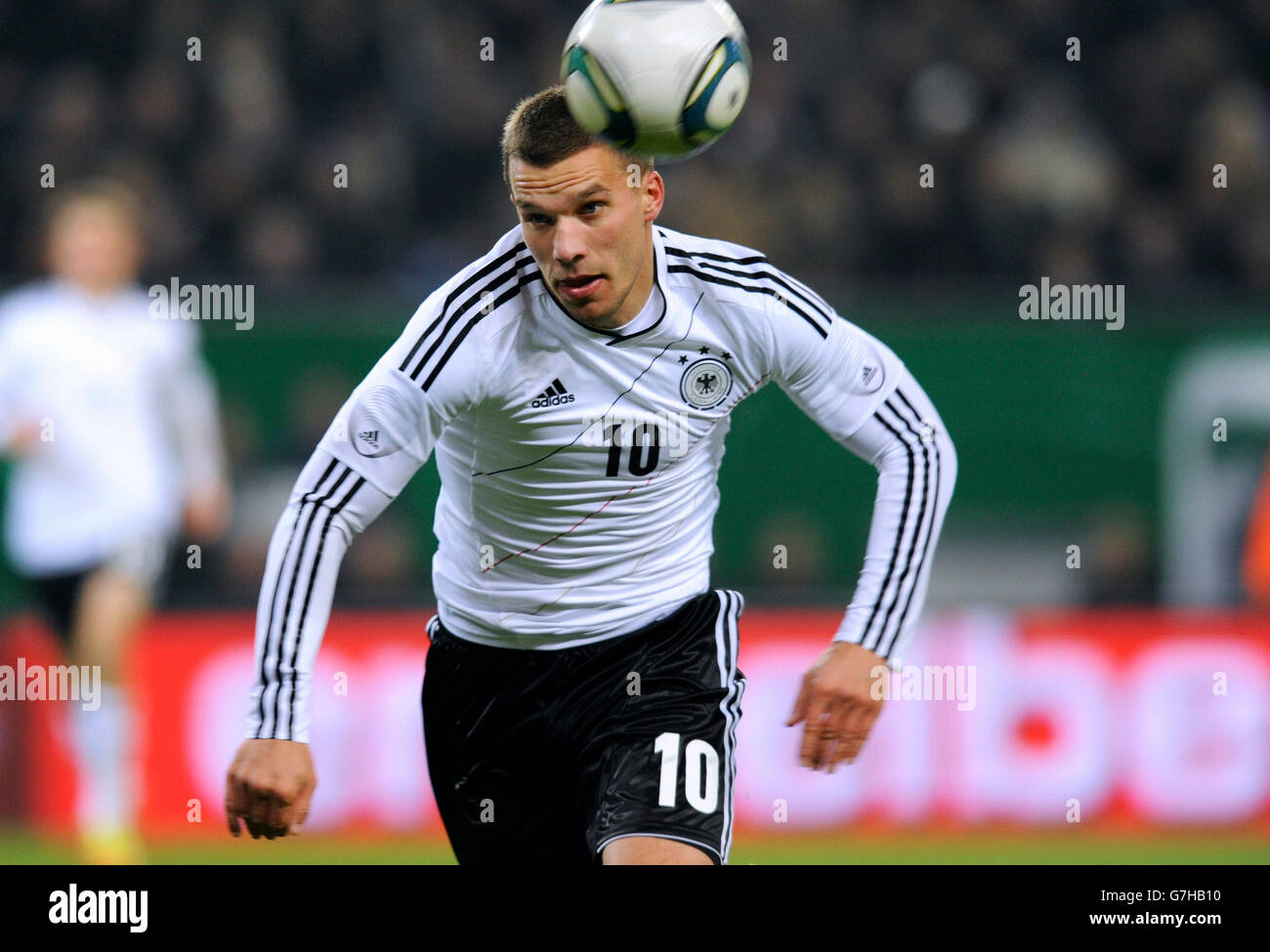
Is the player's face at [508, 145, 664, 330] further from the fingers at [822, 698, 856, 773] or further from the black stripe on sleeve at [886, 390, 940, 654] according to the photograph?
the fingers at [822, 698, 856, 773]

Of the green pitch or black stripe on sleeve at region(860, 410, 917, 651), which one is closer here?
black stripe on sleeve at region(860, 410, 917, 651)

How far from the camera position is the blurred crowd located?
10.3m

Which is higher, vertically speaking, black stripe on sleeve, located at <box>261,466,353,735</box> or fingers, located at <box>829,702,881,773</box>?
black stripe on sleeve, located at <box>261,466,353,735</box>

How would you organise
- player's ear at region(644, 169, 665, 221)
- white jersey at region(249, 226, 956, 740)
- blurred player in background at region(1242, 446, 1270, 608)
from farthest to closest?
blurred player in background at region(1242, 446, 1270, 608), player's ear at region(644, 169, 665, 221), white jersey at region(249, 226, 956, 740)

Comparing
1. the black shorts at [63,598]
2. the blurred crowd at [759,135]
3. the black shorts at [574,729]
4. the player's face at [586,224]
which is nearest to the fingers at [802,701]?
the black shorts at [574,729]

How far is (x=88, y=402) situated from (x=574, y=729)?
5.18 m

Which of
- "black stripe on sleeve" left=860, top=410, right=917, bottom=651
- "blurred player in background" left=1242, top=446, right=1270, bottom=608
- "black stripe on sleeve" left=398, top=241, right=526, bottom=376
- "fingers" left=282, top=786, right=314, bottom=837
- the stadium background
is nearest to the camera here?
"fingers" left=282, top=786, right=314, bottom=837

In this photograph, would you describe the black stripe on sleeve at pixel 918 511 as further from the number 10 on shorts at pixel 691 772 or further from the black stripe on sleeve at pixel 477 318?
the black stripe on sleeve at pixel 477 318

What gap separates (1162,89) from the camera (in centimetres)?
1120

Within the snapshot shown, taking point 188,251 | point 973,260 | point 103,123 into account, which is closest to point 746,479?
point 973,260

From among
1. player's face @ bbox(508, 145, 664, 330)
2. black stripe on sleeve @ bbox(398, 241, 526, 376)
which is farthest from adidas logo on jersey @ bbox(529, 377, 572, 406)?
black stripe on sleeve @ bbox(398, 241, 526, 376)

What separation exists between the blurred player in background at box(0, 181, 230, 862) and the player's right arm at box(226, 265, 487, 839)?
16.0ft

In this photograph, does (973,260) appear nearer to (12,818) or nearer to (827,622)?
(827,622)
